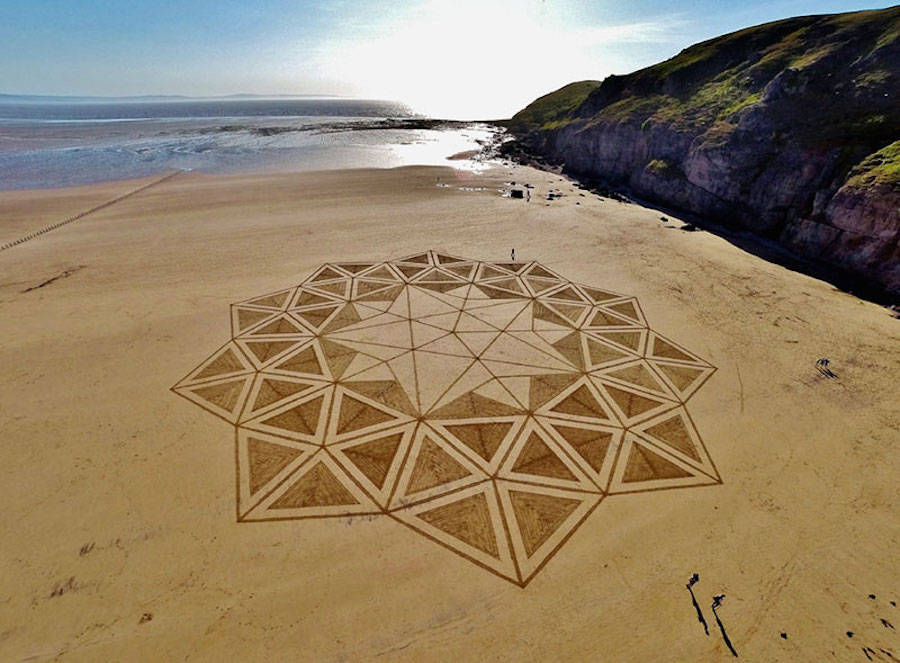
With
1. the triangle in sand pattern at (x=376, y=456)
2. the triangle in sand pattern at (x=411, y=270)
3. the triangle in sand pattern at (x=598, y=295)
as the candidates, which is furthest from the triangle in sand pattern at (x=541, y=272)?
the triangle in sand pattern at (x=376, y=456)

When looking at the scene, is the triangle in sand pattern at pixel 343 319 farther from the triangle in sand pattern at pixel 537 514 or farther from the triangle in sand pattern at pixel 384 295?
the triangle in sand pattern at pixel 537 514

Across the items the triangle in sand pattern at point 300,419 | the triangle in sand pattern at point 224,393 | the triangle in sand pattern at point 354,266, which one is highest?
the triangle in sand pattern at point 354,266

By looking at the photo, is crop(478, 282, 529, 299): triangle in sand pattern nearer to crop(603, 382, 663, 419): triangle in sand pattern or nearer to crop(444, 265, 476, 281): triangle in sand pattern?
crop(444, 265, 476, 281): triangle in sand pattern

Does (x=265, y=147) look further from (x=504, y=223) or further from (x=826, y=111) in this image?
(x=826, y=111)

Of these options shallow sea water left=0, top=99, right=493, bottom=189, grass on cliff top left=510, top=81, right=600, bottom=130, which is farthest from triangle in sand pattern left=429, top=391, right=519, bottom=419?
grass on cliff top left=510, top=81, right=600, bottom=130

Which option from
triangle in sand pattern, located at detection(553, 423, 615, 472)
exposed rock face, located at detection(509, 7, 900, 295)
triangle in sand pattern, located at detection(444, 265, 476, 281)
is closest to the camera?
triangle in sand pattern, located at detection(553, 423, 615, 472)

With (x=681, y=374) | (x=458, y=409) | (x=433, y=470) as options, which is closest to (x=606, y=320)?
(x=681, y=374)

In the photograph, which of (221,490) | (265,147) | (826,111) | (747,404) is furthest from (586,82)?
(221,490)
